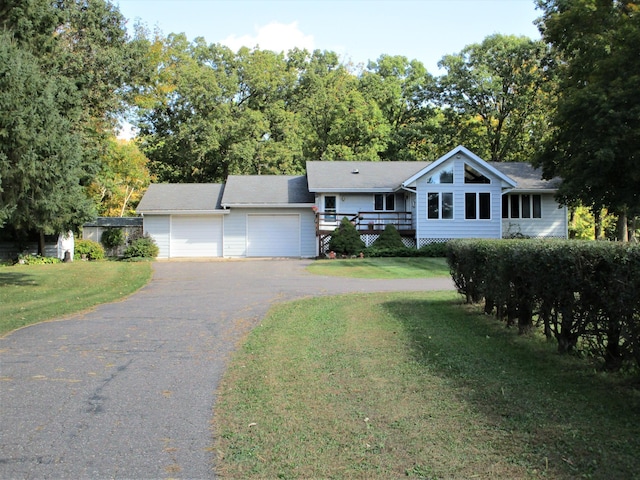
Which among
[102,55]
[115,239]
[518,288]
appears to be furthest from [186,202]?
[518,288]

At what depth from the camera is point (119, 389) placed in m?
5.68

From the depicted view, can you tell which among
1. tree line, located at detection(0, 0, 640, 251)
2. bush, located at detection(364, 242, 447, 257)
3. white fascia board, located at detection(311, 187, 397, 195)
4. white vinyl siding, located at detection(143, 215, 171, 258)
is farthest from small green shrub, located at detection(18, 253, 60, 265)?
bush, located at detection(364, 242, 447, 257)

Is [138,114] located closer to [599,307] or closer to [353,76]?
[353,76]

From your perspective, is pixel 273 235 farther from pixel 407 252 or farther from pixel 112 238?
pixel 112 238

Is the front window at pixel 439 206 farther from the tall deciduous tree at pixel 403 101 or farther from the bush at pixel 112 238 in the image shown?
the bush at pixel 112 238

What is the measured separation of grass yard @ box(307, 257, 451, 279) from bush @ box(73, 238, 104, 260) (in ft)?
43.5

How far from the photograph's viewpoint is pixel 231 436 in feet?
14.3

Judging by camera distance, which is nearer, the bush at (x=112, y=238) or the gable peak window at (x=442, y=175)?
the gable peak window at (x=442, y=175)

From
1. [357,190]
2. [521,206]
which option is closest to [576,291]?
[357,190]

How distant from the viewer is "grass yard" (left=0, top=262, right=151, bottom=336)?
434 inches

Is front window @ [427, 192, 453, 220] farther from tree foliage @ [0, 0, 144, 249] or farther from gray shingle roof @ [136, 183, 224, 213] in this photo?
tree foliage @ [0, 0, 144, 249]

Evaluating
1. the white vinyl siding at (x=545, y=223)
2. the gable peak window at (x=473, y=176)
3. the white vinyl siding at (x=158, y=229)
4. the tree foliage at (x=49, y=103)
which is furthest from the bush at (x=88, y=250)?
the white vinyl siding at (x=545, y=223)

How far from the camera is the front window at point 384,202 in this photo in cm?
3083

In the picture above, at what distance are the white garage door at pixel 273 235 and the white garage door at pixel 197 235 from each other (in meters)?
1.83
